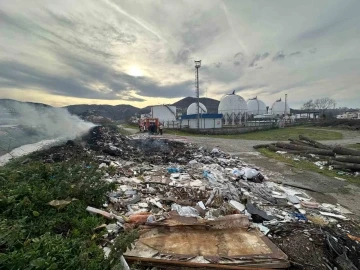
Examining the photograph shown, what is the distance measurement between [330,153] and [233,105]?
27142mm

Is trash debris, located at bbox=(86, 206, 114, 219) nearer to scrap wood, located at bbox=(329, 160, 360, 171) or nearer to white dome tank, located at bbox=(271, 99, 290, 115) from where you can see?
scrap wood, located at bbox=(329, 160, 360, 171)

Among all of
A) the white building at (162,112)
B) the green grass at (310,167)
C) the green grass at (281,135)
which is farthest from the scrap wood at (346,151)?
the white building at (162,112)

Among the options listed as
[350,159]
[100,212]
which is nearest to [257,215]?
[100,212]

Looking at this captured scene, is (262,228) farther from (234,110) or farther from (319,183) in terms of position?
(234,110)

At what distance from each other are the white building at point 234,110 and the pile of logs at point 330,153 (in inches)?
Answer: 900

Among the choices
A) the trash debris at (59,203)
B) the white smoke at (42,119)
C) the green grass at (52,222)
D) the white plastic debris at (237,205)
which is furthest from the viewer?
the white smoke at (42,119)

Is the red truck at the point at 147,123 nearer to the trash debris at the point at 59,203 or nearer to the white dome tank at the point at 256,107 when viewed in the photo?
the trash debris at the point at 59,203

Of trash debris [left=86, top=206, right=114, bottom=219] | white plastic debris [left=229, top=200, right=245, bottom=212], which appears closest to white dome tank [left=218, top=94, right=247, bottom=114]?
white plastic debris [left=229, top=200, right=245, bottom=212]

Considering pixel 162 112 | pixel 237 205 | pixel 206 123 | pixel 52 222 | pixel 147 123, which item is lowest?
pixel 237 205

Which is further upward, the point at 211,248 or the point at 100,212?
the point at 100,212

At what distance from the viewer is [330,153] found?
10352mm

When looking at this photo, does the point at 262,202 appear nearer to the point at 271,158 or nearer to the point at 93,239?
the point at 93,239

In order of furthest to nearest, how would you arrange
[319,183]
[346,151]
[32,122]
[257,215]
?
[32,122] < [346,151] < [319,183] < [257,215]

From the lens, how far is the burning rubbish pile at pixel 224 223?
8.93 feet
